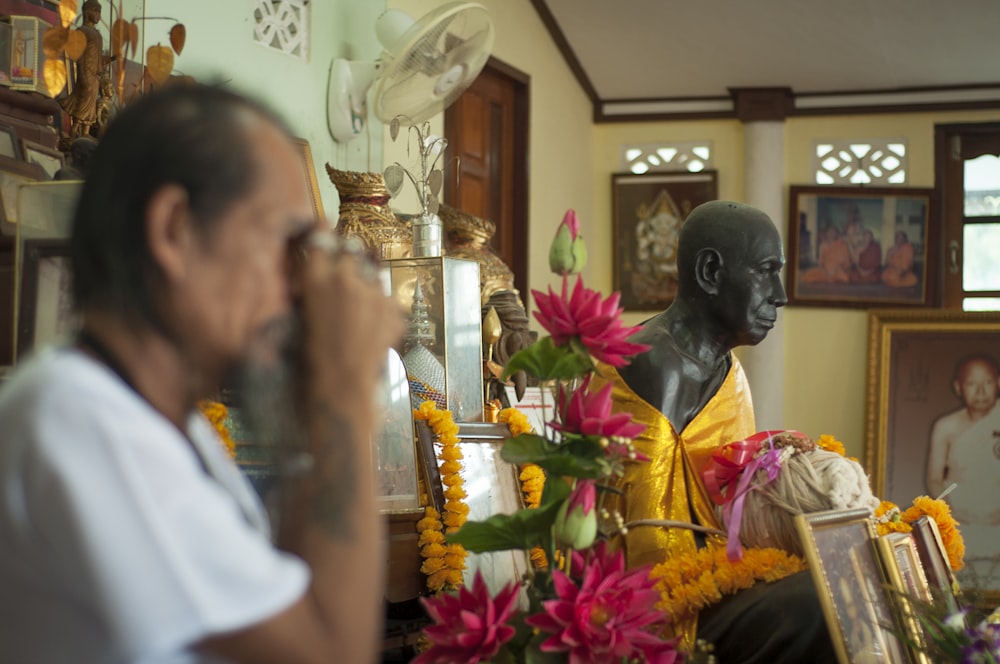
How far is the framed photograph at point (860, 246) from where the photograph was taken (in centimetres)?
825

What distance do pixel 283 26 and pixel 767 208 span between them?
4.29 metres

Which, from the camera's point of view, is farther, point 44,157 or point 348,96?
point 348,96

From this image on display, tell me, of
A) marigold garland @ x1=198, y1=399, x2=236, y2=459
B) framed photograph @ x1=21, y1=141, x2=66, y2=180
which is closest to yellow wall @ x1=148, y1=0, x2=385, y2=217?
framed photograph @ x1=21, y1=141, x2=66, y2=180

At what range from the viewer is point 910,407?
795cm

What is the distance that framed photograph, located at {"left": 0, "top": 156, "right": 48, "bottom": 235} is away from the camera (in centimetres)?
235

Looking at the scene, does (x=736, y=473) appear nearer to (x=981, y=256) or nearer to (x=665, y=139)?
(x=665, y=139)

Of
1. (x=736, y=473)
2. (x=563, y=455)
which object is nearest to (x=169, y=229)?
(x=563, y=455)

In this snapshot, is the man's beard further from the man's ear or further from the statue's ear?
the statue's ear

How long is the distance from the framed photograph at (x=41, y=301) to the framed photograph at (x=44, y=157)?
68 centimetres

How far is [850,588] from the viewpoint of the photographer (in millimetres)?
2023

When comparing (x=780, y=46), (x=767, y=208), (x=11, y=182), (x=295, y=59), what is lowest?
(x=11, y=182)

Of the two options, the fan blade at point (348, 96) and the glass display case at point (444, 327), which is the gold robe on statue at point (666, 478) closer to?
the glass display case at point (444, 327)

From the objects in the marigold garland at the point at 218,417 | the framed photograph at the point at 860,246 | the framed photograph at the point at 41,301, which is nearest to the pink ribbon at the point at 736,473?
the marigold garland at the point at 218,417

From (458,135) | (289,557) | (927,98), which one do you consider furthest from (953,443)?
(289,557)
